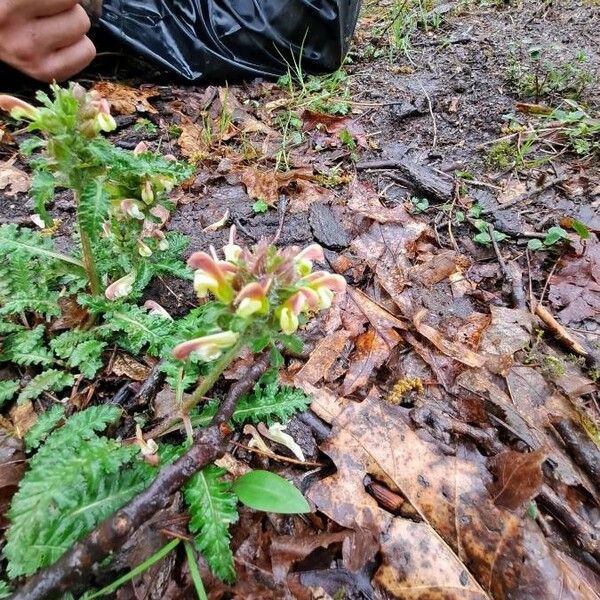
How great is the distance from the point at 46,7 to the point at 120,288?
227cm

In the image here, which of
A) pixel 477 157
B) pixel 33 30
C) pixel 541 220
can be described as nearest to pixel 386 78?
pixel 477 157

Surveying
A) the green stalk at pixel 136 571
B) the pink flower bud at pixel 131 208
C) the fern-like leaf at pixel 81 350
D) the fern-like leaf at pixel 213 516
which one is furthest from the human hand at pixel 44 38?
the green stalk at pixel 136 571

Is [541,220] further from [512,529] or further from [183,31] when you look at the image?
[183,31]

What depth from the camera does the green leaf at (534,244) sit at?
2877 mm

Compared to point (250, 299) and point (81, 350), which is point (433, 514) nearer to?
point (250, 299)

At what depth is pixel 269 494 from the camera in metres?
1.60

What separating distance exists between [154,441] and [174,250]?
936 mm

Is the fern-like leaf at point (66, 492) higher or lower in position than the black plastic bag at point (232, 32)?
lower

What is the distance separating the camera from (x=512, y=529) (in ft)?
5.38

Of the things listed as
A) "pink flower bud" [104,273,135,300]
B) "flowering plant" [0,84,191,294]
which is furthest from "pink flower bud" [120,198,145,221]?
"pink flower bud" [104,273,135,300]

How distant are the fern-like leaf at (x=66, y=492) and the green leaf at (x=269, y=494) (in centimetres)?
33

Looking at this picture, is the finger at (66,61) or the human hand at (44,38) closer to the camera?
the human hand at (44,38)

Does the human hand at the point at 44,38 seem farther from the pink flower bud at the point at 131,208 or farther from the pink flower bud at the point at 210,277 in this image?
the pink flower bud at the point at 210,277

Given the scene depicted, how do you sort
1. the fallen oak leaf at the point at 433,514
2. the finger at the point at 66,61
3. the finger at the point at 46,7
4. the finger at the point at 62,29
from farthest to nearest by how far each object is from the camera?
the finger at the point at 66,61 → the finger at the point at 62,29 → the finger at the point at 46,7 → the fallen oak leaf at the point at 433,514
